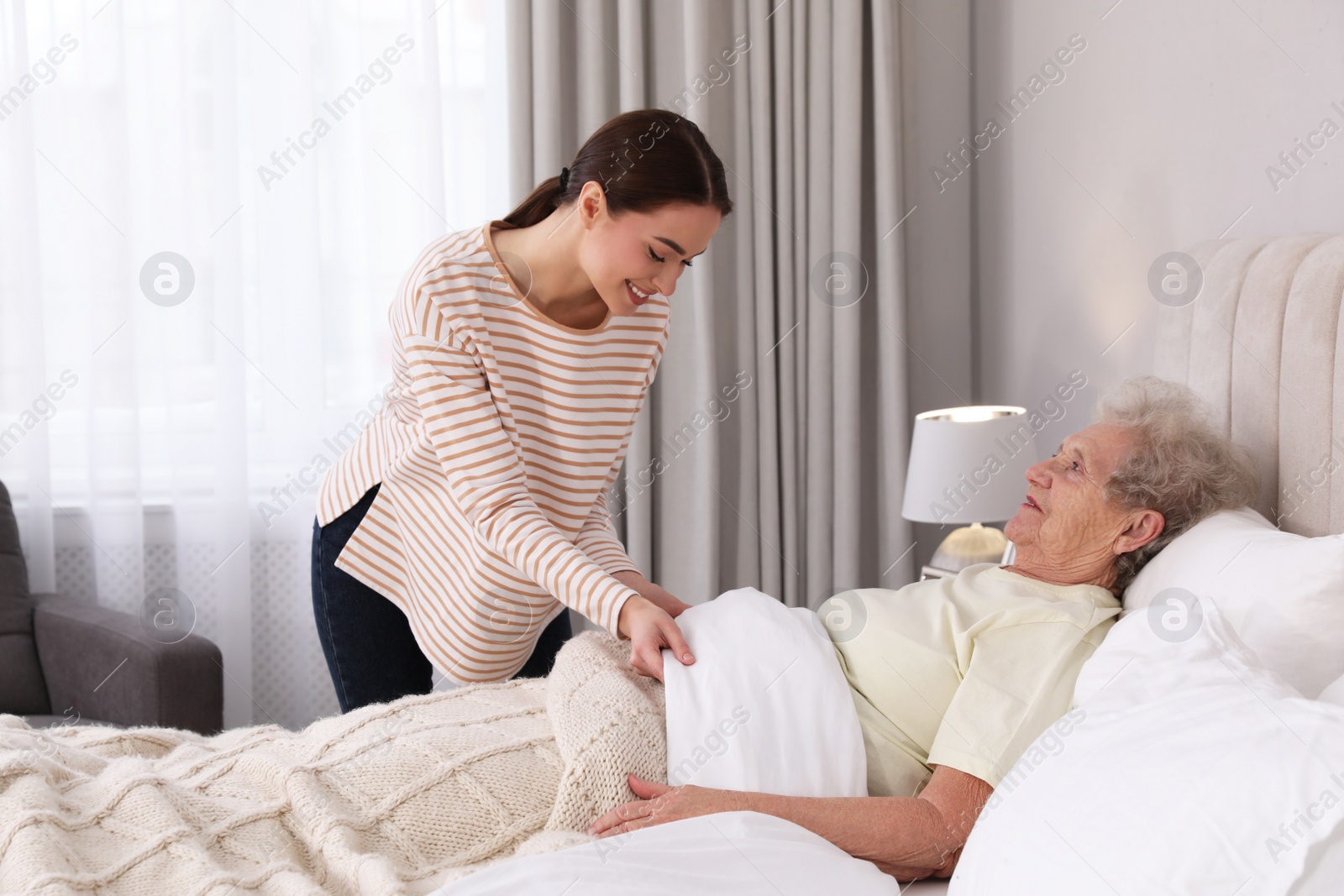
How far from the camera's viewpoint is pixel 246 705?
283 cm

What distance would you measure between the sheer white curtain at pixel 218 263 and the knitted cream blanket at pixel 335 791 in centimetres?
A: 156

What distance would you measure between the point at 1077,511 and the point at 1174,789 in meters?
0.64

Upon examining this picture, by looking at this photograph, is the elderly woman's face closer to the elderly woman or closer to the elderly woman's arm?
the elderly woman

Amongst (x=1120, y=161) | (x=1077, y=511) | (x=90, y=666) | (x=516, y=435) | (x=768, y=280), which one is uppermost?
(x=1120, y=161)

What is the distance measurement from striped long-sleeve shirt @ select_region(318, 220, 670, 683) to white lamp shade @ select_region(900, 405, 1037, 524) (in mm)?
913

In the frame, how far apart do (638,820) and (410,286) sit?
77 centimetres

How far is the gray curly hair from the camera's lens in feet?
4.59

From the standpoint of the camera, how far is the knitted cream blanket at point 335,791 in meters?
0.96

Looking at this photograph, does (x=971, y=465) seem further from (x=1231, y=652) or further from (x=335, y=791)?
(x=335, y=791)

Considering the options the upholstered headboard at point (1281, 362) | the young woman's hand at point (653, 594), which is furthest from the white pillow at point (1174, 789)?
the young woman's hand at point (653, 594)

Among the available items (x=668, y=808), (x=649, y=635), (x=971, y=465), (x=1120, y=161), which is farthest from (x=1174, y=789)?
(x=1120, y=161)

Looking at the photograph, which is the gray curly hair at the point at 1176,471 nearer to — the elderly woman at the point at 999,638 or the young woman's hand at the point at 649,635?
the elderly woman at the point at 999,638

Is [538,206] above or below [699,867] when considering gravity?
above

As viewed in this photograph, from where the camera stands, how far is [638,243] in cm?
138
